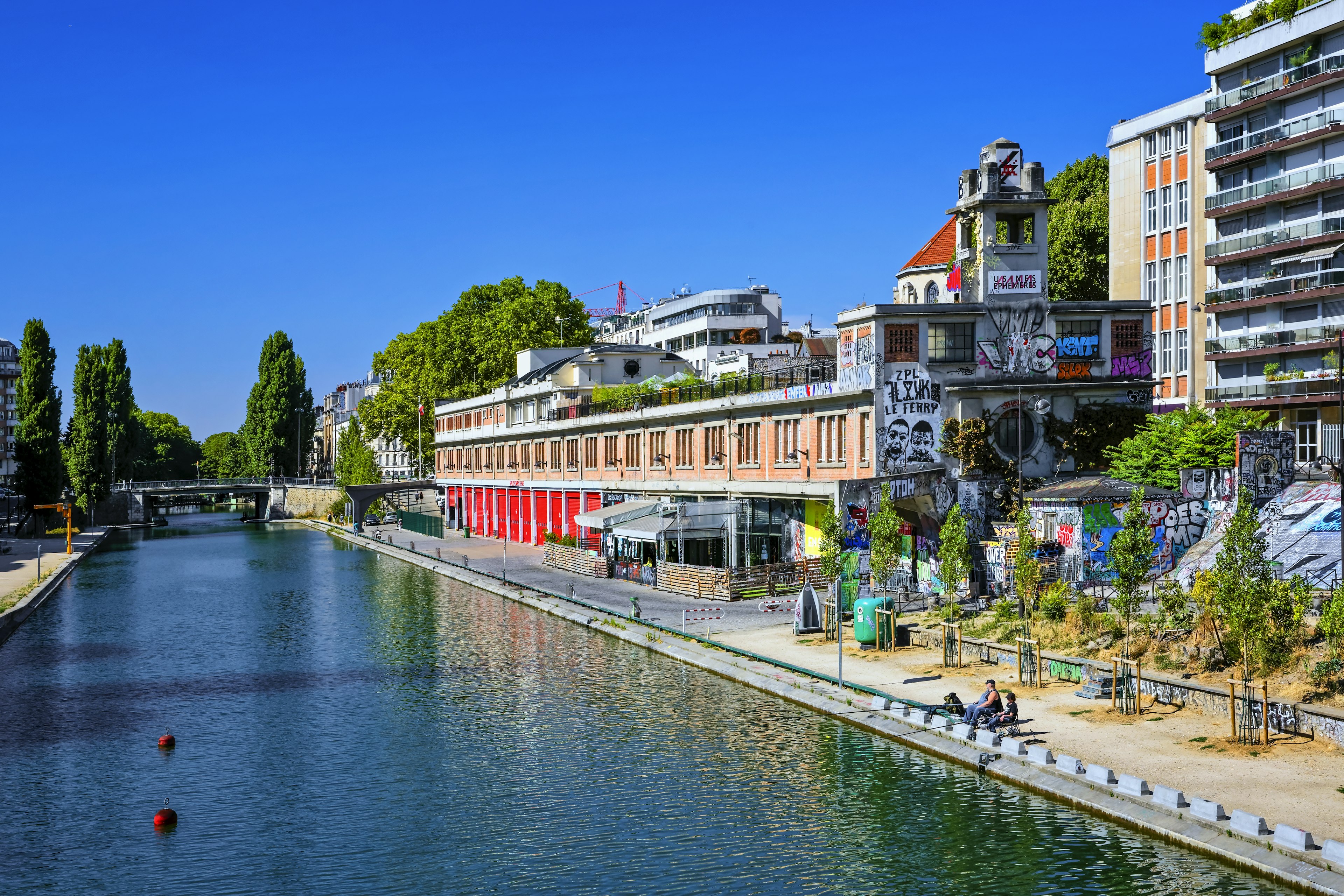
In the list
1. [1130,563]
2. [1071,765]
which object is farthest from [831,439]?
[1071,765]

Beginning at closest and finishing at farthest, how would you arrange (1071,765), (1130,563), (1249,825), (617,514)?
(1249,825) < (1071,765) < (1130,563) < (617,514)

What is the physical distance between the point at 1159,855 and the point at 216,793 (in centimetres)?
1934

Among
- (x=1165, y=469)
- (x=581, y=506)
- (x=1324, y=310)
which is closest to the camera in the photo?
(x=1165, y=469)

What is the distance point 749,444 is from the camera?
58.3 m

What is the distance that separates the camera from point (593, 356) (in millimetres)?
90250

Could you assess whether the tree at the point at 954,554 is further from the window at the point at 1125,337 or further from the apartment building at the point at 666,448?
the window at the point at 1125,337

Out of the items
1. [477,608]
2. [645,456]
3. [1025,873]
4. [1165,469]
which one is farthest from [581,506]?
A: [1025,873]

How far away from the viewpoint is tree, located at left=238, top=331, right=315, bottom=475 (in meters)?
160

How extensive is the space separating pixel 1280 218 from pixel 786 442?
1195 inches

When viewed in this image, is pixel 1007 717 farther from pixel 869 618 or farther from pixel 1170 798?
pixel 869 618

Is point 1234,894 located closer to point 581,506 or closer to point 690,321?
point 581,506

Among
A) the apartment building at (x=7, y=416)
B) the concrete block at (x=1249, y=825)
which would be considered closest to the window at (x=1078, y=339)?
the concrete block at (x=1249, y=825)

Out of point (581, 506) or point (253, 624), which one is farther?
point (581, 506)

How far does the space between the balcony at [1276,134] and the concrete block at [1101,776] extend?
4726 cm
